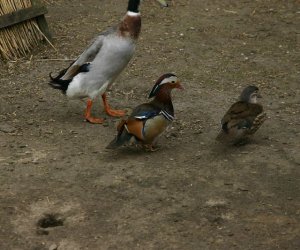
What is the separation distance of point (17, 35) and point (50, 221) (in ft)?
13.9

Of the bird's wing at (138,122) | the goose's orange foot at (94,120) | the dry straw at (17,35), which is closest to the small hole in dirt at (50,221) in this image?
the bird's wing at (138,122)

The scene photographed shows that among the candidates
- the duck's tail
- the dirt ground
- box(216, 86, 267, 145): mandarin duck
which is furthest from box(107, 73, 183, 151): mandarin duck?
box(216, 86, 267, 145): mandarin duck

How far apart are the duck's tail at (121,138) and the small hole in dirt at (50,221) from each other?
1.05 metres

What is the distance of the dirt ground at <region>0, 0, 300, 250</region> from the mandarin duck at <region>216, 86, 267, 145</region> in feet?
0.51

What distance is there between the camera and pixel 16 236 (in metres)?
4.64

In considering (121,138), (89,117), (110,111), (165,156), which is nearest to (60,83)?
(89,117)

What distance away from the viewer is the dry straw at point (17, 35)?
8.35 metres

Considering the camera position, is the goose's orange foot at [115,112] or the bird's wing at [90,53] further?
the goose's orange foot at [115,112]

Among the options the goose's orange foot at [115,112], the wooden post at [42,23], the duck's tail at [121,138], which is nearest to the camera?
the duck's tail at [121,138]

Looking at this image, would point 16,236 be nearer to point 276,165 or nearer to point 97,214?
point 97,214

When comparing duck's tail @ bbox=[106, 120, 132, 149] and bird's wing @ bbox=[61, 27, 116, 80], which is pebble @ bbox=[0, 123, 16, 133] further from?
duck's tail @ bbox=[106, 120, 132, 149]

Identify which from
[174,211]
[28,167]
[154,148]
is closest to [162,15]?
[154,148]

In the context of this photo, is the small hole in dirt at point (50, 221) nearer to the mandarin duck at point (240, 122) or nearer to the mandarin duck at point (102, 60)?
the mandarin duck at point (240, 122)

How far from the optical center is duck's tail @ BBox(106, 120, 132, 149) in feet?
18.9
